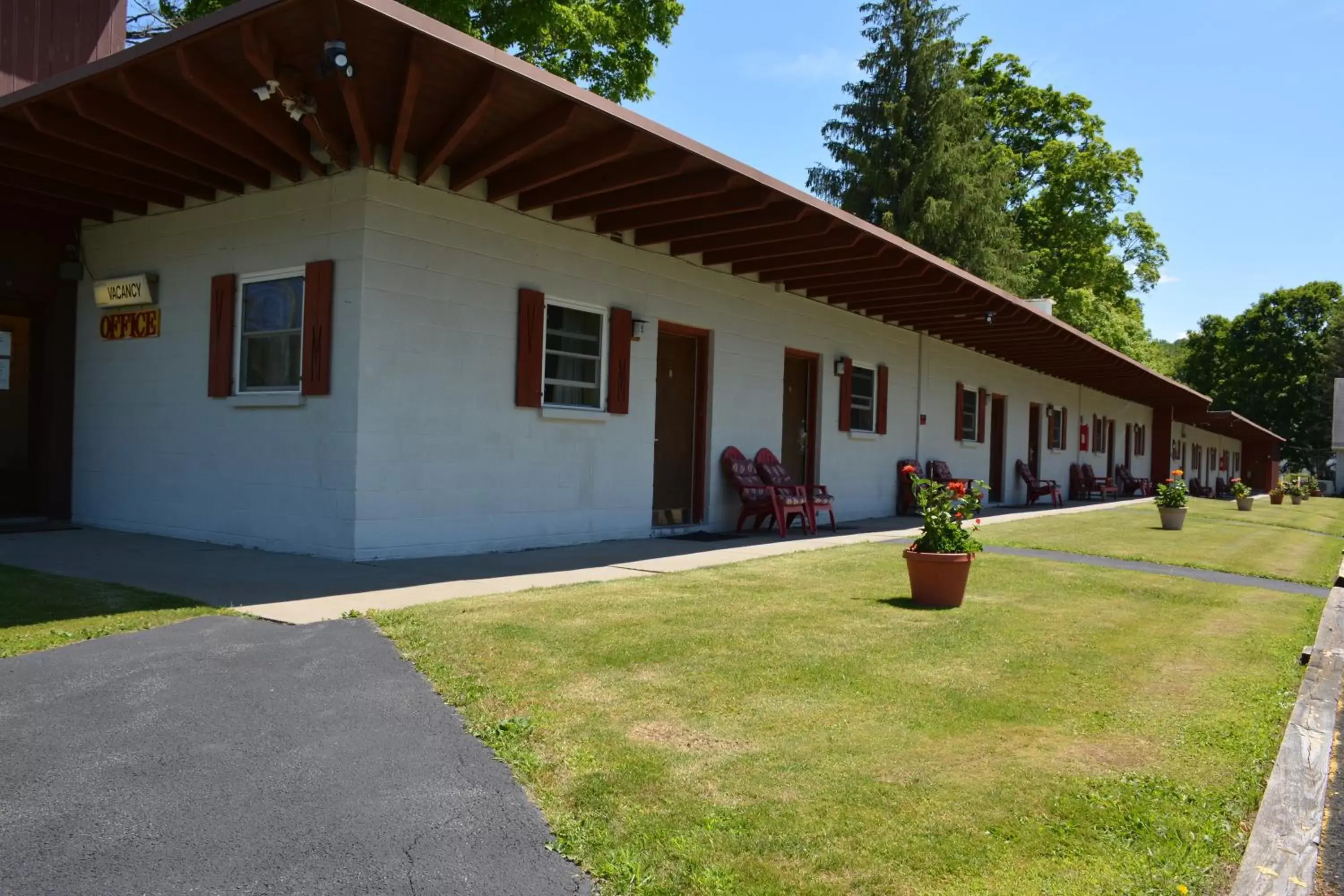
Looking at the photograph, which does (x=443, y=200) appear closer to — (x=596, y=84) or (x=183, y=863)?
(x=183, y=863)

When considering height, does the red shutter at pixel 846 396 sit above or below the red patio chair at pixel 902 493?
above

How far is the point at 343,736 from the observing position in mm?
3402

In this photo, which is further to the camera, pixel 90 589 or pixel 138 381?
pixel 138 381

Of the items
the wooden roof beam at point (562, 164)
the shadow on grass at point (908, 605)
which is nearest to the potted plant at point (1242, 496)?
the shadow on grass at point (908, 605)

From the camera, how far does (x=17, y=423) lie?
9398mm

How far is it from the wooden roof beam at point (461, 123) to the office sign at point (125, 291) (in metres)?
3.17

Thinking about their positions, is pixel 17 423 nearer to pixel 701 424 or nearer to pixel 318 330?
pixel 318 330

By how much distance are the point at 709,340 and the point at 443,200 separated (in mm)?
3909

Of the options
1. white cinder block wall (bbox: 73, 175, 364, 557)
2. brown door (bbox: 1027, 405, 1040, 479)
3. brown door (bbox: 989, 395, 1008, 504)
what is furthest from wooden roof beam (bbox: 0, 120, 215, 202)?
brown door (bbox: 1027, 405, 1040, 479)

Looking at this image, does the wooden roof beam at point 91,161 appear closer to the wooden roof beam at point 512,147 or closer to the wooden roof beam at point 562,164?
the wooden roof beam at point 512,147

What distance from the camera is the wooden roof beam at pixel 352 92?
5.21 m

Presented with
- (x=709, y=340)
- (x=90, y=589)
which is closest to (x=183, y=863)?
(x=90, y=589)

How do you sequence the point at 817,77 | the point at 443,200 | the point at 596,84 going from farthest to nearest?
the point at 817,77
the point at 596,84
the point at 443,200

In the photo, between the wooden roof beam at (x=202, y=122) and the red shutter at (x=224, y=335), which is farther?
the red shutter at (x=224, y=335)
